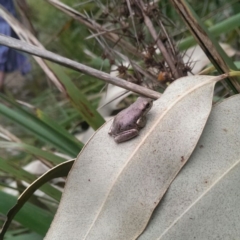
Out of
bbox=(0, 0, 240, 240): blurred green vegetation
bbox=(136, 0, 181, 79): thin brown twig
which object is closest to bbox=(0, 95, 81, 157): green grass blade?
bbox=(0, 0, 240, 240): blurred green vegetation

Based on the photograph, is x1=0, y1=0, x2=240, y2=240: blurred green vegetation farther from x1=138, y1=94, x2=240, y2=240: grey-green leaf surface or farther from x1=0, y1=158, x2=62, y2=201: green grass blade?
x1=138, y1=94, x2=240, y2=240: grey-green leaf surface

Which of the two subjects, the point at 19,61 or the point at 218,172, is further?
the point at 19,61

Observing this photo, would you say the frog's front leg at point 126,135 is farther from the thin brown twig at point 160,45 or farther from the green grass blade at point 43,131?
the green grass blade at point 43,131

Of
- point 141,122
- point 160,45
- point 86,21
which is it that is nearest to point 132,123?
point 141,122

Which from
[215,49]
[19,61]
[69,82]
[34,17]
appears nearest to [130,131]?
[215,49]

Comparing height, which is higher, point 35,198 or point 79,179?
point 79,179

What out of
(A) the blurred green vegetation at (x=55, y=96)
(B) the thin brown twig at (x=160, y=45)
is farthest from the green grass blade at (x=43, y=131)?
(B) the thin brown twig at (x=160, y=45)

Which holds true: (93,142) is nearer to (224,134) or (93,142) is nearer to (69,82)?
(224,134)
